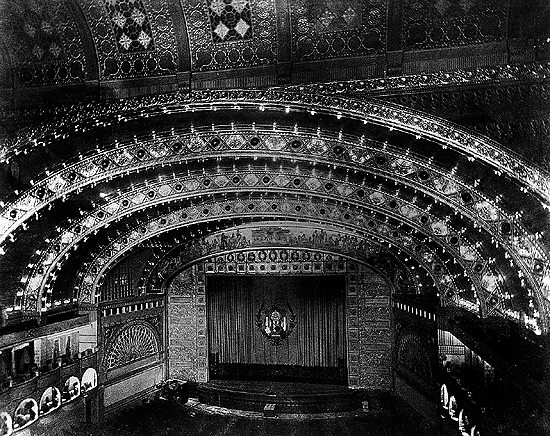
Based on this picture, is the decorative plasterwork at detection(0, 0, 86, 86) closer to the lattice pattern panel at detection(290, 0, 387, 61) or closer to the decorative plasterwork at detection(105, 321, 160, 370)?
the lattice pattern panel at detection(290, 0, 387, 61)

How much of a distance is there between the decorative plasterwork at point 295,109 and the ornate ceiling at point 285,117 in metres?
0.02

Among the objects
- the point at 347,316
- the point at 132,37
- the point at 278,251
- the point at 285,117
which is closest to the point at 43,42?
the point at 132,37

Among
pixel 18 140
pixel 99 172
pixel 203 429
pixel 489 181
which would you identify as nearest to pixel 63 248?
pixel 99 172

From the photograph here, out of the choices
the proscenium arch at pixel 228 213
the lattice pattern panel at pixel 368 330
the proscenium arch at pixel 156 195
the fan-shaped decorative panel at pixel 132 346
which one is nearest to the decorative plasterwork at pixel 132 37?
the proscenium arch at pixel 156 195

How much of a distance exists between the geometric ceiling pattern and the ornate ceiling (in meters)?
0.04

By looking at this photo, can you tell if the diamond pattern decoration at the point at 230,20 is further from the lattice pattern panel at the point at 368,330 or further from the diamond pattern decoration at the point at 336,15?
the lattice pattern panel at the point at 368,330

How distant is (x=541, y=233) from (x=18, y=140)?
9195 millimetres

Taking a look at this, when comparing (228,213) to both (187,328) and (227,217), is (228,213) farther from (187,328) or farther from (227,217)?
(187,328)

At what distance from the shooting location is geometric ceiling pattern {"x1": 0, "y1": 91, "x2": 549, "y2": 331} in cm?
835

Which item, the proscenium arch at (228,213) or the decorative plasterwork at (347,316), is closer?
the proscenium arch at (228,213)

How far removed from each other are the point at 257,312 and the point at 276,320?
79 centimetres

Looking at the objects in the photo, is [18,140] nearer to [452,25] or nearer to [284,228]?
[452,25]

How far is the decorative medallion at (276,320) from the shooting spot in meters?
19.5

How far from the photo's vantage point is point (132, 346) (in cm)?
1669
